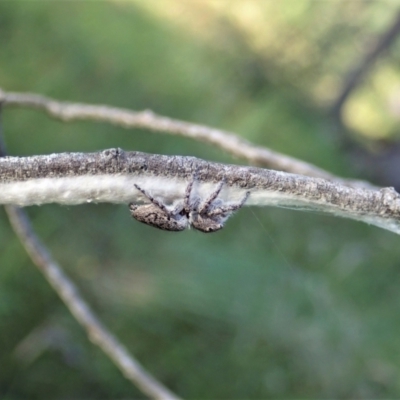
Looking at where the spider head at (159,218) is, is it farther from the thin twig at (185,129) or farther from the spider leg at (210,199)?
the thin twig at (185,129)

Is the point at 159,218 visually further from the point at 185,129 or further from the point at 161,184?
the point at 185,129

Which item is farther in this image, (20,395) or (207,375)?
(207,375)

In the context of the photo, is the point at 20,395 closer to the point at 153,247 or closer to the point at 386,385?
the point at 153,247

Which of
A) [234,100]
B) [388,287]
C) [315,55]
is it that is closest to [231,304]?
[388,287]

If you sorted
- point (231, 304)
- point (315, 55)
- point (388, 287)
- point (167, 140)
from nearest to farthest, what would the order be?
point (231, 304), point (167, 140), point (388, 287), point (315, 55)

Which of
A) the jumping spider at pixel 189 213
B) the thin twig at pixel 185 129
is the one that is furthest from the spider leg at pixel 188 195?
the thin twig at pixel 185 129

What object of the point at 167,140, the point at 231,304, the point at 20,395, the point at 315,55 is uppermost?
the point at 315,55

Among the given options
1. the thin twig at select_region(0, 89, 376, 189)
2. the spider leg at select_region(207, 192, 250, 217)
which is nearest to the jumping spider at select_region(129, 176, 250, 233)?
the spider leg at select_region(207, 192, 250, 217)
